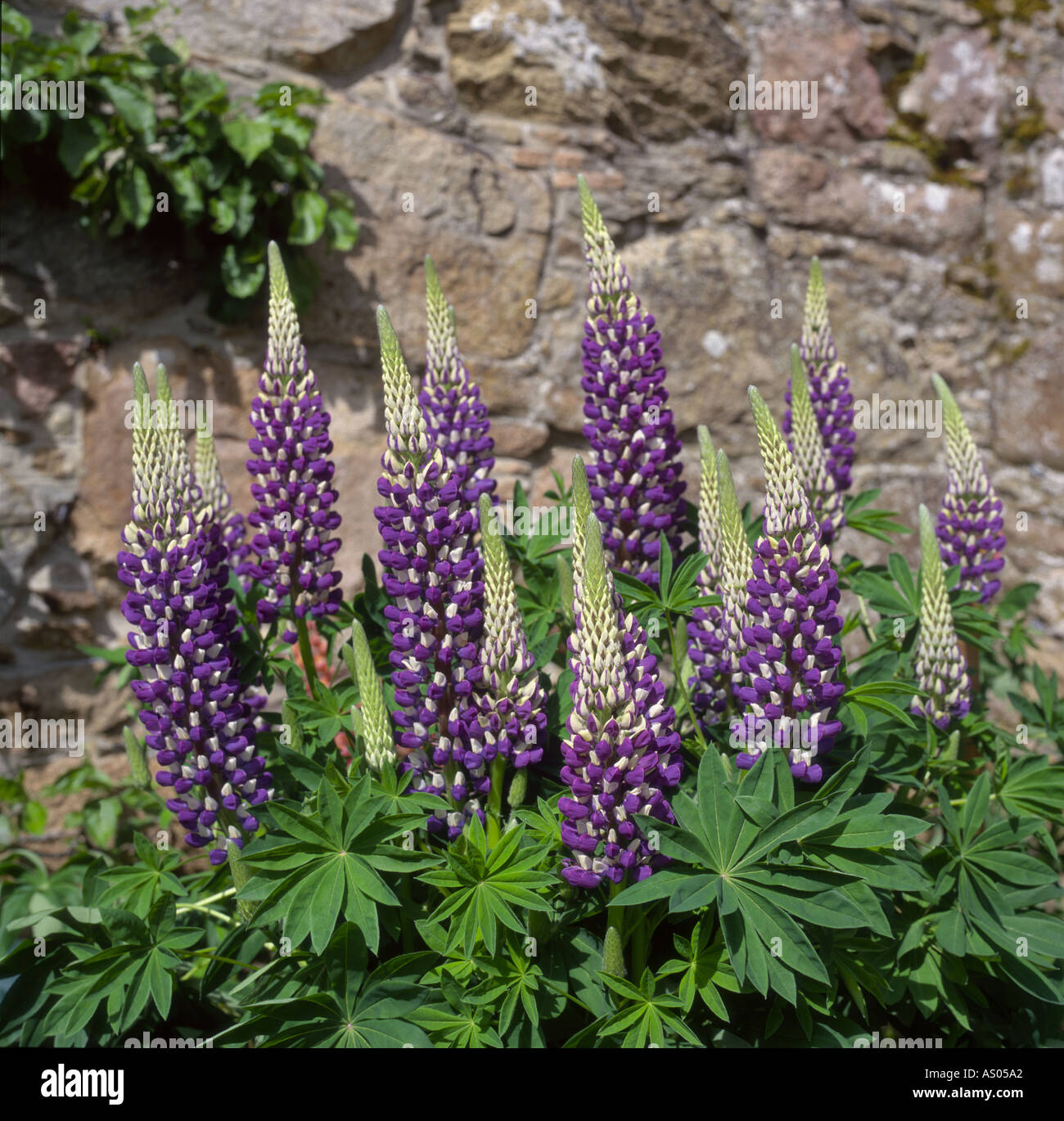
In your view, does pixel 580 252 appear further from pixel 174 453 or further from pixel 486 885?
pixel 486 885

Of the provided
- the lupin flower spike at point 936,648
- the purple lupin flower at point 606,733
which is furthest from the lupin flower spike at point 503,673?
the lupin flower spike at point 936,648

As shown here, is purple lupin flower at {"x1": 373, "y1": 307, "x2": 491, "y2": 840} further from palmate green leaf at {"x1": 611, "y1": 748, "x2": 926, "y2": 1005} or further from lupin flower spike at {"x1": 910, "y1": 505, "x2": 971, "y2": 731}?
lupin flower spike at {"x1": 910, "y1": 505, "x2": 971, "y2": 731}

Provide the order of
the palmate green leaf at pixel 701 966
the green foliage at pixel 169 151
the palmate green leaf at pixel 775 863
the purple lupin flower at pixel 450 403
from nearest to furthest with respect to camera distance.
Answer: the palmate green leaf at pixel 775 863 → the palmate green leaf at pixel 701 966 → the purple lupin flower at pixel 450 403 → the green foliage at pixel 169 151

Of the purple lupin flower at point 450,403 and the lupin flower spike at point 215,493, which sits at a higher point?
the purple lupin flower at point 450,403

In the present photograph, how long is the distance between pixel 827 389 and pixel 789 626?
1.17 metres

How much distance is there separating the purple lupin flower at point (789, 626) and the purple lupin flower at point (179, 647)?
1.02 meters

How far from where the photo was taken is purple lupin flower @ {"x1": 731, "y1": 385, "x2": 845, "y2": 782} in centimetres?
A: 176

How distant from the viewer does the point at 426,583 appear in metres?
1.90

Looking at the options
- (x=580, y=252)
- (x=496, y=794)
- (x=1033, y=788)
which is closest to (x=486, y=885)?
(x=496, y=794)

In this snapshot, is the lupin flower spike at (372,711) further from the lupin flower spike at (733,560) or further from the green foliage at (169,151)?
the green foliage at (169,151)

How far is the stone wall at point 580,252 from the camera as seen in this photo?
137 inches

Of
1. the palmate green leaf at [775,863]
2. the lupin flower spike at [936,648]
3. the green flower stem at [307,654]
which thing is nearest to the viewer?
the palmate green leaf at [775,863]

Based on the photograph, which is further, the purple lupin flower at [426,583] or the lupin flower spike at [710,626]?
the lupin flower spike at [710,626]

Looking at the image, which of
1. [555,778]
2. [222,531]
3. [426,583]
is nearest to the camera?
[426,583]
